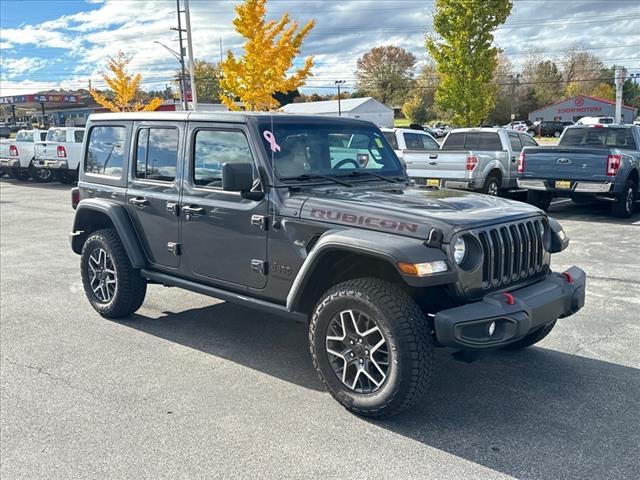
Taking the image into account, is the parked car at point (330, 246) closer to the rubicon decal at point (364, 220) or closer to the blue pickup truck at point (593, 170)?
the rubicon decal at point (364, 220)

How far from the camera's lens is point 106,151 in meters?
5.80

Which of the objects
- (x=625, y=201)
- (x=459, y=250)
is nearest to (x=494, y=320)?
(x=459, y=250)

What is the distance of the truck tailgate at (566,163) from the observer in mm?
10906

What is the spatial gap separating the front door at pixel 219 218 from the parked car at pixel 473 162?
26.5ft

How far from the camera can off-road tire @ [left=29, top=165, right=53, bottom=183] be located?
71.2 ft

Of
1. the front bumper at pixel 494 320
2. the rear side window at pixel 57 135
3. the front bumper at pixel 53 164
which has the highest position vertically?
the rear side window at pixel 57 135

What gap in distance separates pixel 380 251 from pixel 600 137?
1053 centimetres

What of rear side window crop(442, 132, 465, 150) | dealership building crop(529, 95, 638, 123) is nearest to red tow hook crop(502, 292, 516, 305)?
rear side window crop(442, 132, 465, 150)

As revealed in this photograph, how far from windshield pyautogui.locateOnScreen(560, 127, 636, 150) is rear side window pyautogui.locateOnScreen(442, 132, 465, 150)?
6.97 ft

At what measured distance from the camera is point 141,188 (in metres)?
5.32

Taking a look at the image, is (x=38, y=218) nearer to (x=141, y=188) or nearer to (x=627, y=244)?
(x=141, y=188)

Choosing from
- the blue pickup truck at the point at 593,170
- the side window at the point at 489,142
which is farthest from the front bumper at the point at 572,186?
the side window at the point at 489,142

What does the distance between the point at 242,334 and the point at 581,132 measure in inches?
391

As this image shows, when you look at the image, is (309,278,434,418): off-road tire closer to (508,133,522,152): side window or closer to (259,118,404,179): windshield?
(259,118,404,179): windshield
